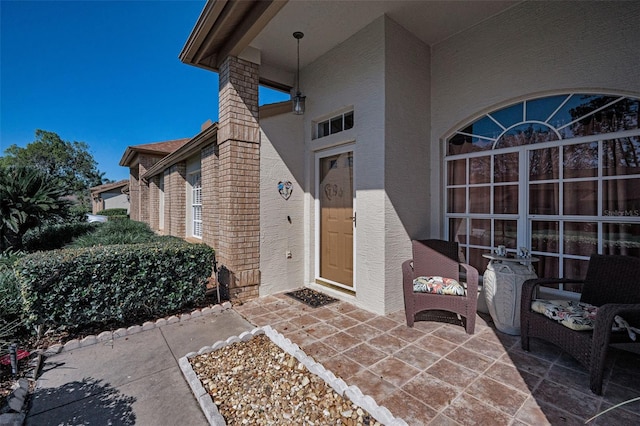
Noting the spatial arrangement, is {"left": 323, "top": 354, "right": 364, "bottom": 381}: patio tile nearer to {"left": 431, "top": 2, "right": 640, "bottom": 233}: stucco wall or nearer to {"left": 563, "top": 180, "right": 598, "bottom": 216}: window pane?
{"left": 431, "top": 2, "right": 640, "bottom": 233}: stucco wall

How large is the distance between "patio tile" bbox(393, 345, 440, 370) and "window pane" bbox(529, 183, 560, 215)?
8.06 feet

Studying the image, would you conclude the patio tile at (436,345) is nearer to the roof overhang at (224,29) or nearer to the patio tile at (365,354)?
the patio tile at (365,354)

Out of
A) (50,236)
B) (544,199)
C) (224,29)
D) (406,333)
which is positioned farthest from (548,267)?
(50,236)

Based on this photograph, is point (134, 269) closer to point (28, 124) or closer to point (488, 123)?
point (488, 123)

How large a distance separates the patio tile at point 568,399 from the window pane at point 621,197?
2.11 metres

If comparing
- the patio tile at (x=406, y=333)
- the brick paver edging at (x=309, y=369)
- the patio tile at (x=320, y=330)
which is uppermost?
the brick paver edging at (x=309, y=369)

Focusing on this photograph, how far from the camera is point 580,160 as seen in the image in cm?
334

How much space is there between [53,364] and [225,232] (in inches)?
98.1

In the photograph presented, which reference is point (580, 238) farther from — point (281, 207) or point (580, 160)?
point (281, 207)

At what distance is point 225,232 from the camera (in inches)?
183

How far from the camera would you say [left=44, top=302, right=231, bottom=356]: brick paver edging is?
9.82 ft

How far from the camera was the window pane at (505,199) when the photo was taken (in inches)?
151

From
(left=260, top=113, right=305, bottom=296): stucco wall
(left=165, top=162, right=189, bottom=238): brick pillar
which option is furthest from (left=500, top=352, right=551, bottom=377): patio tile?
(left=165, top=162, right=189, bottom=238): brick pillar

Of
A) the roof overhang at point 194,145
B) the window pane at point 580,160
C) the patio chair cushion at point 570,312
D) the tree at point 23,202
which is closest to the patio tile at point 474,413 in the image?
the patio chair cushion at point 570,312
